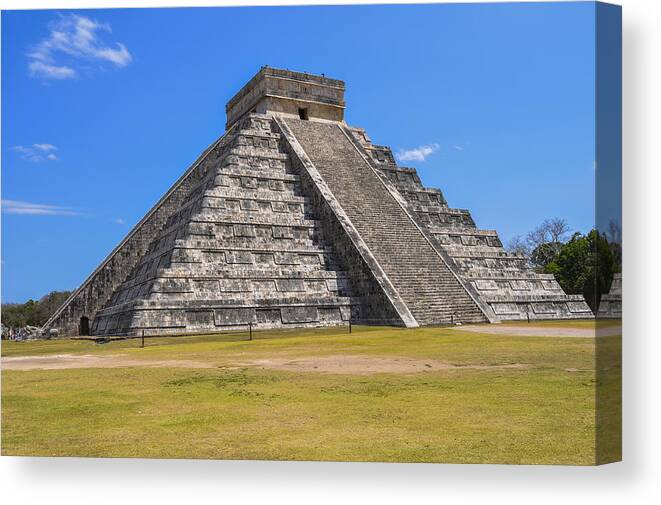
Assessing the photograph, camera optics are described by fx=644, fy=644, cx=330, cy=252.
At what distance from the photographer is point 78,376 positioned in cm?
986

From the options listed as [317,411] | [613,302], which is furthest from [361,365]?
[613,302]

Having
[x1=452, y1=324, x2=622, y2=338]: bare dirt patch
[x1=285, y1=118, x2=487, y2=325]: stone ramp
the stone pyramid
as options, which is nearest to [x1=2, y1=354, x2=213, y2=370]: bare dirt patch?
the stone pyramid

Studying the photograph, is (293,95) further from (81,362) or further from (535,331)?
(81,362)

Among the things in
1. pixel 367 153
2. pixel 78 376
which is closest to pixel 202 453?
pixel 78 376

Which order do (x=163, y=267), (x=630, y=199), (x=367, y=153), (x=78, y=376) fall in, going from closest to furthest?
(x=630, y=199) → (x=78, y=376) → (x=163, y=267) → (x=367, y=153)

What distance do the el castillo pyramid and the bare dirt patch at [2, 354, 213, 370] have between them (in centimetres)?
502

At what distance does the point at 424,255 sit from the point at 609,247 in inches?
616

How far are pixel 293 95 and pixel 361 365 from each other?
22073 millimetres

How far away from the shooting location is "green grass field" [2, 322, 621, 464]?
243 inches

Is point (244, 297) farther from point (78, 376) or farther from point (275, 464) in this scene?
point (275, 464)

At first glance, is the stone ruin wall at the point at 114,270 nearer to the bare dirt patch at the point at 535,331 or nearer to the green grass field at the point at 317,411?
the bare dirt patch at the point at 535,331

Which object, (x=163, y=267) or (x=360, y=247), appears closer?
(x=163, y=267)

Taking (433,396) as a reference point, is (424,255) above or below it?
above

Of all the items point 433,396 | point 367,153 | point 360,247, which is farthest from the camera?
point 367,153
